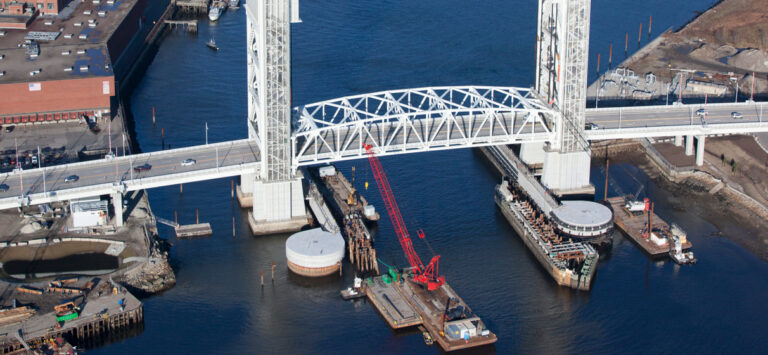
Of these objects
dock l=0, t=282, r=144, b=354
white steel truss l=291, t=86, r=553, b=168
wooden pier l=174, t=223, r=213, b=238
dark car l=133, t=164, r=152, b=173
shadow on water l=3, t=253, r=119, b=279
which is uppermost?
white steel truss l=291, t=86, r=553, b=168

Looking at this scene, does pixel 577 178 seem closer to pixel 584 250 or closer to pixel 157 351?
pixel 584 250

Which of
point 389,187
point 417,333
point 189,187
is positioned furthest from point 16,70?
point 417,333

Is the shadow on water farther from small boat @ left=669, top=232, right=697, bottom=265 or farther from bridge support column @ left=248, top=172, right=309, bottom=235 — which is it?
small boat @ left=669, top=232, right=697, bottom=265

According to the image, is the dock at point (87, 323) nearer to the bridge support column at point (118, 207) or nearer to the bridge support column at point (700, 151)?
the bridge support column at point (118, 207)

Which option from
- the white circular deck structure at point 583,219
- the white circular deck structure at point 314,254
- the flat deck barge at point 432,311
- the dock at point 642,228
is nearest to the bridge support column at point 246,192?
the white circular deck structure at point 314,254

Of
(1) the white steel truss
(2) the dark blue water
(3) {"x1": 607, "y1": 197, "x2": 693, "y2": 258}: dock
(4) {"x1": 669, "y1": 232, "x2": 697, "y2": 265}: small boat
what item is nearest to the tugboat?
(4) {"x1": 669, "y1": 232, "x2": 697, "y2": 265}: small boat

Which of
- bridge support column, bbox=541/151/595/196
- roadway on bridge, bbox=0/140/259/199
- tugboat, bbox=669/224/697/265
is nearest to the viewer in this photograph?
tugboat, bbox=669/224/697/265

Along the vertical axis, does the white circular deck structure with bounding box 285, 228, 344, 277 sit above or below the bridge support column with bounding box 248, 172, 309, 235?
below
